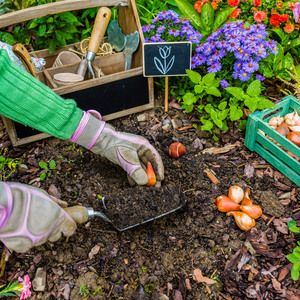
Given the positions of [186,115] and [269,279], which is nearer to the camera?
[269,279]

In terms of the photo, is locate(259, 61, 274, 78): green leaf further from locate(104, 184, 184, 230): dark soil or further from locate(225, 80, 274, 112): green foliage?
locate(104, 184, 184, 230): dark soil

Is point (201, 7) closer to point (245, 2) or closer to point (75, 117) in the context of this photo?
point (245, 2)

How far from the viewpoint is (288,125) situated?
7.75 feet

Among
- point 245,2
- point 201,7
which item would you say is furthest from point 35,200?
point 245,2

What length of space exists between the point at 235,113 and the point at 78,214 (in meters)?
0.96

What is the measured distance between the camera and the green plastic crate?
2.22 m

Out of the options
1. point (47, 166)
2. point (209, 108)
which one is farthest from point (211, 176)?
point (47, 166)

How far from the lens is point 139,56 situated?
255cm

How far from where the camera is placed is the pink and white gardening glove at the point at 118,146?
2.07 meters

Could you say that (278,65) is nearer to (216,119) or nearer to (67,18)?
(216,119)

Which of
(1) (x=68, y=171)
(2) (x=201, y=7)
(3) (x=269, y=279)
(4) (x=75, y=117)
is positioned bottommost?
(3) (x=269, y=279)

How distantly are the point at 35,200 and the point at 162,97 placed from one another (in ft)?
3.89

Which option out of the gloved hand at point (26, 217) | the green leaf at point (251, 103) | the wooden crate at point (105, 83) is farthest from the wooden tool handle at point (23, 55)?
the green leaf at point (251, 103)

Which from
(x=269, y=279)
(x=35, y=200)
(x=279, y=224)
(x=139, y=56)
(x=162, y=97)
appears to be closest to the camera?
(x=35, y=200)
